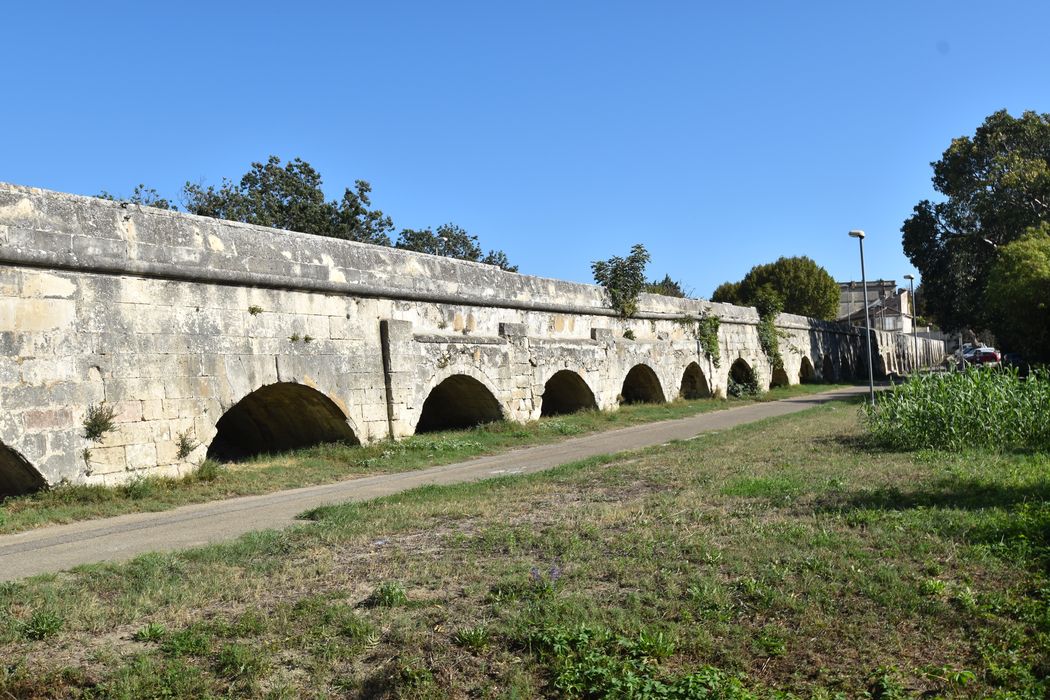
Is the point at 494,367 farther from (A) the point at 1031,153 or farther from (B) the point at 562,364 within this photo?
(A) the point at 1031,153

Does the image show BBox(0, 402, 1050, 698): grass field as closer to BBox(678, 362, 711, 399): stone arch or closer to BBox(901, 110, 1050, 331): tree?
BBox(678, 362, 711, 399): stone arch

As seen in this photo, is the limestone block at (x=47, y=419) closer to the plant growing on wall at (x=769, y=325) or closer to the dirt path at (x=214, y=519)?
the dirt path at (x=214, y=519)

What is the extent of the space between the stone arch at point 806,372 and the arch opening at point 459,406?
66.4 ft

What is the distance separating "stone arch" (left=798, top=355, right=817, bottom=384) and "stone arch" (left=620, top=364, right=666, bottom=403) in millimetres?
12642

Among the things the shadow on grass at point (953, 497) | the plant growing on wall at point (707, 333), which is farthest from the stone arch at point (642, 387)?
the shadow on grass at point (953, 497)

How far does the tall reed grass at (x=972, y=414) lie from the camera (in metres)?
9.73

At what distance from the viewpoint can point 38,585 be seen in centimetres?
510

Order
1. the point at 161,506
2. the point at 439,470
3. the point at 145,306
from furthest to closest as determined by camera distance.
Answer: the point at 439,470
the point at 145,306
the point at 161,506

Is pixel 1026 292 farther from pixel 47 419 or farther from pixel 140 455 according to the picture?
pixel 47 419

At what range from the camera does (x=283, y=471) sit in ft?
34.4

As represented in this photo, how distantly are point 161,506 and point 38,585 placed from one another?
347 cm

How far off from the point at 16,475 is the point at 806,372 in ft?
101

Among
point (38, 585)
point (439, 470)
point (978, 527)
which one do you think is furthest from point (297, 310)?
point (978, 527)

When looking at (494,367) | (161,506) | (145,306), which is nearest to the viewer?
(161,506)
